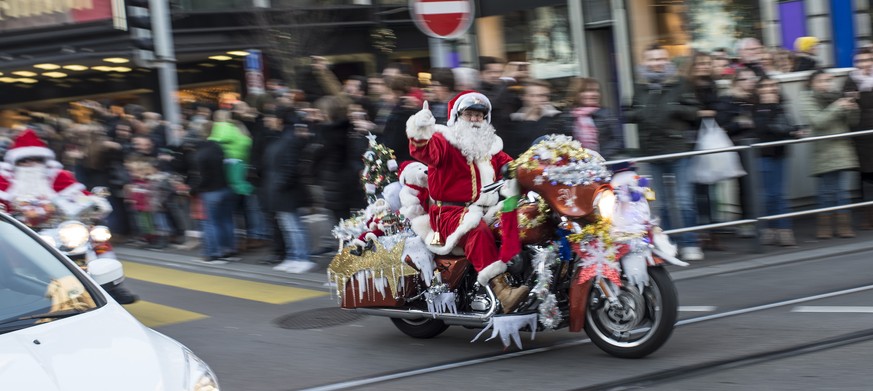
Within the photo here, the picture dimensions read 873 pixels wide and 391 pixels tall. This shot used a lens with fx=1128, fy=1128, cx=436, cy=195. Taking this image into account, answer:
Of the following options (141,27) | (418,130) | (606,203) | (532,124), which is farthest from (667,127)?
(141,27)

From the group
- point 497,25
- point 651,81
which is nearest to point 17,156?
point 651,81

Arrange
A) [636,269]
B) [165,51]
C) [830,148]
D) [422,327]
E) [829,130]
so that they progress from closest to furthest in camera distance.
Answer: [636,269] → [422,327] → [830,148] → [829,130] → [165,51]

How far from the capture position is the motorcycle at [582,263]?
21.7 ft

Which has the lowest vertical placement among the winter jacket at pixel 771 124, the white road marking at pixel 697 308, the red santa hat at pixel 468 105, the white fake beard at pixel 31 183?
the white road marking at pixel 697 308

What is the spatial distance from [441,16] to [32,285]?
18.7 ft

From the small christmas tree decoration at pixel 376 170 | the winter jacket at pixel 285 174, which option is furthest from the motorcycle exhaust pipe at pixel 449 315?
the winter jacket at pixel 285 174

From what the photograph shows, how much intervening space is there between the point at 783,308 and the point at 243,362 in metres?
3.79

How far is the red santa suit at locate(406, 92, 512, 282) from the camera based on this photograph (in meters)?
7.26

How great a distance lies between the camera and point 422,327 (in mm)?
8023

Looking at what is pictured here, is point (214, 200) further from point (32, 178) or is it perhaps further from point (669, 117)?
point (669, 117)

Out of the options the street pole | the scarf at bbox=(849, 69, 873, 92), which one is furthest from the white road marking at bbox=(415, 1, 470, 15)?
the street pole

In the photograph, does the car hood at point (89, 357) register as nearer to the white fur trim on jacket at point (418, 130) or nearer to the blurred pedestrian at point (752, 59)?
the white fur trim on jacket at point (418, 130)

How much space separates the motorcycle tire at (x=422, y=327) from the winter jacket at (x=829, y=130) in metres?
5.23

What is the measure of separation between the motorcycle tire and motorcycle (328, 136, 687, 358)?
0.51 meters
